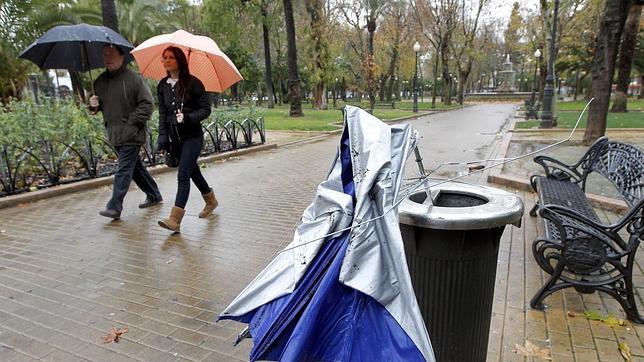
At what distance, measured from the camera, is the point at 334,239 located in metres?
1.77

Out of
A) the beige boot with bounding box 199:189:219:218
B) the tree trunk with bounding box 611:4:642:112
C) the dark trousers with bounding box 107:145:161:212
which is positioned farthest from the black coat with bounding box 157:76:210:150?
the tree trunk with bounding box 611:4:642:112

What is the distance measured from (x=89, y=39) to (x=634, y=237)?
556 cm

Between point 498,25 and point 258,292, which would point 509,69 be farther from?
point 258,292

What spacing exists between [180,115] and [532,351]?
3.79m

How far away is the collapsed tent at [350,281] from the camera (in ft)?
5.44

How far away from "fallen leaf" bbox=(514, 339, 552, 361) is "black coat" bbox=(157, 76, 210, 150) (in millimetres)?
3662

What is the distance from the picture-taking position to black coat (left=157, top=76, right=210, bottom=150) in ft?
15.5

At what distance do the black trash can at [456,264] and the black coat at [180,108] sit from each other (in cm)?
319

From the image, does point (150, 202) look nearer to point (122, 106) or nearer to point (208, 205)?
point (208, 205)

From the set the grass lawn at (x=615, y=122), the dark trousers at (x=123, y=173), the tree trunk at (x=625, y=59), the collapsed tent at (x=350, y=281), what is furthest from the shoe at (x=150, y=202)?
the tree trunk at (x=625, y=59)

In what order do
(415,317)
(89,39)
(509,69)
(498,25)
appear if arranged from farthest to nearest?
1. (509,69)
2. (498,25)
3. (89,39)
4. (415,317)

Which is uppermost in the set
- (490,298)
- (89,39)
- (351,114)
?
(89,39)

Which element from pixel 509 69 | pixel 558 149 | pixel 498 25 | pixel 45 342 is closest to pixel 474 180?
pixel 558 149

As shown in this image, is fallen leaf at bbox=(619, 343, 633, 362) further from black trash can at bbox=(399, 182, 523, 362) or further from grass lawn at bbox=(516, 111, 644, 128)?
grass lawn at bbox=(516, 111, 644, 128)
